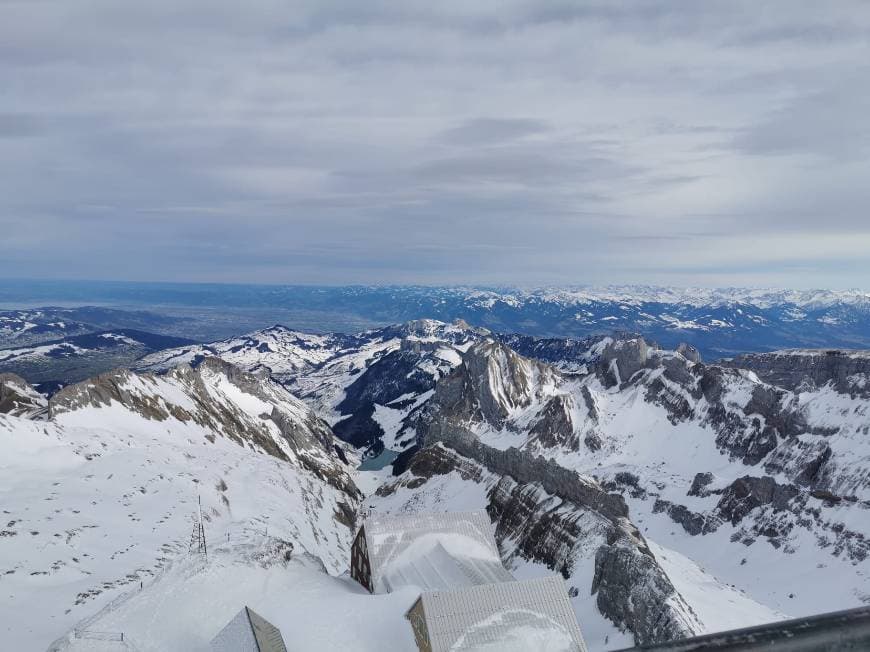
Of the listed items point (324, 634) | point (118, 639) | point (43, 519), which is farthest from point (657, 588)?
point (43, 519)

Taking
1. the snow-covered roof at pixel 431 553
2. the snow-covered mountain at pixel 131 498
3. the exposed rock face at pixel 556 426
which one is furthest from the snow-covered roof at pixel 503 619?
the exposed rock face at pixel 556 426

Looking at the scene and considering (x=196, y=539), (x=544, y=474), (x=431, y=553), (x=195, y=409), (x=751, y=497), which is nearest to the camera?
(x=431, y=553)

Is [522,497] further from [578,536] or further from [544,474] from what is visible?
[578,536]

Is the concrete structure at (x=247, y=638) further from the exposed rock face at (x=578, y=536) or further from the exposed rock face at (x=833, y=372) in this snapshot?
the exposed rock face at (x=833, y=372)

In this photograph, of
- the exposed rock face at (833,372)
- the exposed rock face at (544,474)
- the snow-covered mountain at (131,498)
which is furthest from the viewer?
the exposed rock face at (833,372)

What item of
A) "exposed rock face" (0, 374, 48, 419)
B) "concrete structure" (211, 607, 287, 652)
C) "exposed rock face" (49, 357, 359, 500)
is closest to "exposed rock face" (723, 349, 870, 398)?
"exposed rock face" (49, 357, 359, 500)

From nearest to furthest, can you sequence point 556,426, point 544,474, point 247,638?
point 247,638 < point 544,474 < point 556,426

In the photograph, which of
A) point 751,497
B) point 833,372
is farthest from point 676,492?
point 833,372
